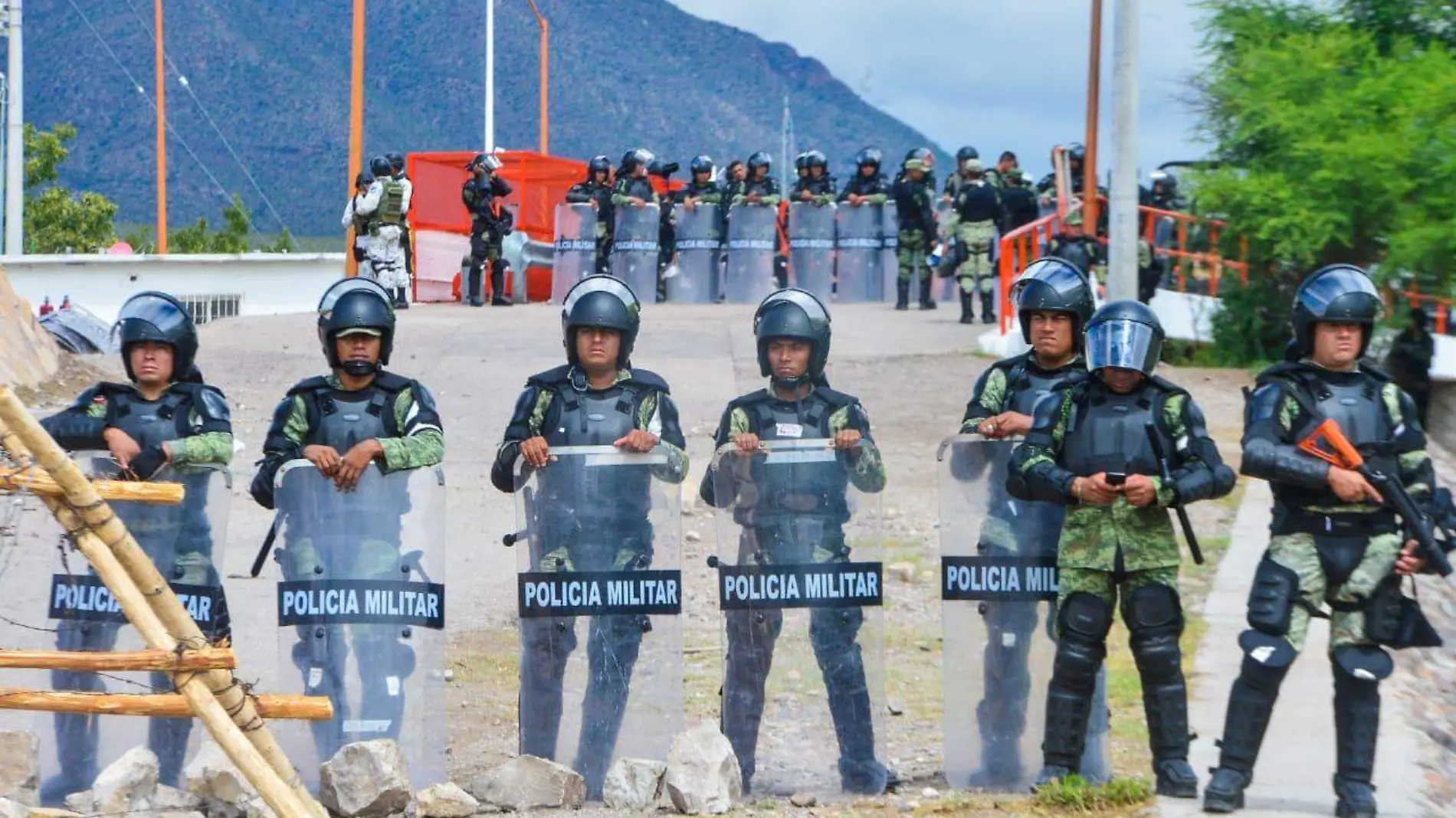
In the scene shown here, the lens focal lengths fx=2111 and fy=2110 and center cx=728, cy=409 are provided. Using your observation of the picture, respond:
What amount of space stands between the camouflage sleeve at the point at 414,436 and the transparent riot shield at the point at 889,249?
60.1 ft

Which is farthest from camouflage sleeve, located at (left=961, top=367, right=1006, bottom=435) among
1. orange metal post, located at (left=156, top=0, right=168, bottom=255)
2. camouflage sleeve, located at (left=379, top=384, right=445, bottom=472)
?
orange metal post, located at (left=156, top=0, right=168, bottom=255)

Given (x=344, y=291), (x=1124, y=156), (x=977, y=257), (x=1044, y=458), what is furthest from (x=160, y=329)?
(x=977, y=257)

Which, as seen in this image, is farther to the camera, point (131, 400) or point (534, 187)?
point (534, 187)

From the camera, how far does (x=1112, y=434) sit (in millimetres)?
7117

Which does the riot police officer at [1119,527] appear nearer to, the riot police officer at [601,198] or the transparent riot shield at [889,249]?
the transparent riot shield at [889,249]

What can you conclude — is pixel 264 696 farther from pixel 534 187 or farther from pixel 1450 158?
pixel 534 187

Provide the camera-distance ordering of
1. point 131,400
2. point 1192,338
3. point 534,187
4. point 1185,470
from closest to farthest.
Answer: point 1185,470 → point 131,400 → point 1192,338 → point 534,187

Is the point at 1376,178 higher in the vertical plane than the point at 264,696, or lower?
higher

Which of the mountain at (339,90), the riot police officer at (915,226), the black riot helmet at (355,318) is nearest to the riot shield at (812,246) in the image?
the riot police officer at (915,226)

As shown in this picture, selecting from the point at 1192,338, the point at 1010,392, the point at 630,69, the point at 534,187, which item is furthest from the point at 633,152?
the point at 630,69

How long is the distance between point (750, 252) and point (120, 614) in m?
19.8

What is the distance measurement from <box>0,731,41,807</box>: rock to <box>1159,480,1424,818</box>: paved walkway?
3693mm

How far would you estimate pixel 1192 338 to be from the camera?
2059 cm

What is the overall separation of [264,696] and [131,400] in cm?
156
